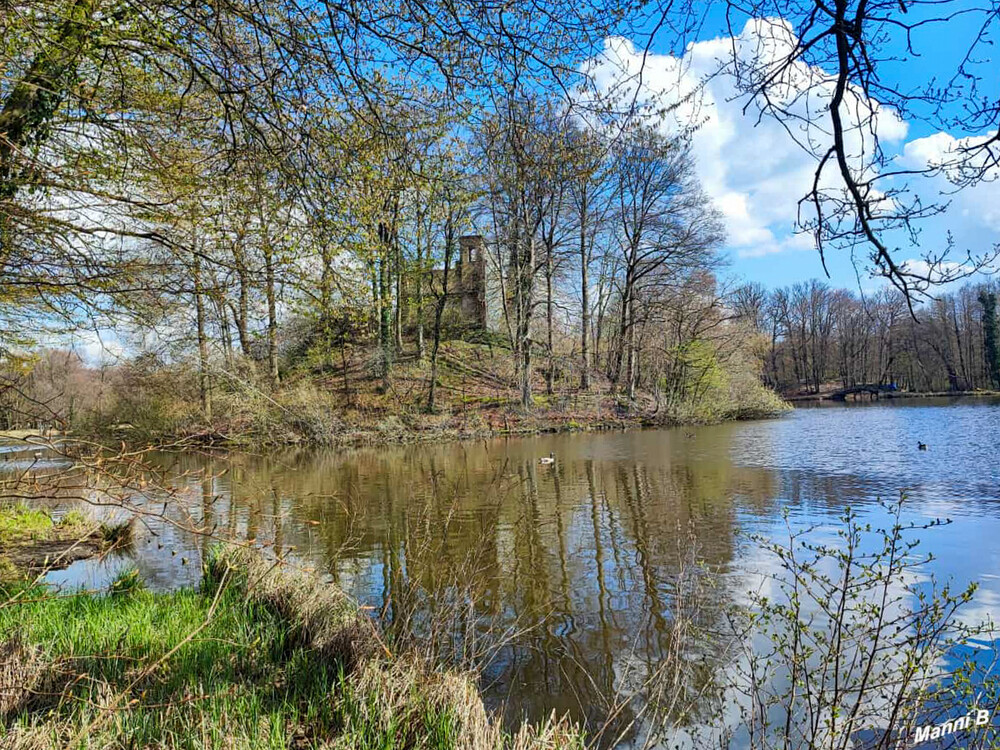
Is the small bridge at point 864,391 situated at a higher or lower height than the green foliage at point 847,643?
higher

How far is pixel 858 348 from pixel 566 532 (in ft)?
202

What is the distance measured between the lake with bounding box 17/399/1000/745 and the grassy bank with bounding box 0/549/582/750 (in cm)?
58

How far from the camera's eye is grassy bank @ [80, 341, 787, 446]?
61.8 ft

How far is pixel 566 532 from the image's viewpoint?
8656 mm

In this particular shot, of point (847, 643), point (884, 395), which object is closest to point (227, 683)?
point (847, 643)

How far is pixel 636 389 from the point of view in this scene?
30547mm

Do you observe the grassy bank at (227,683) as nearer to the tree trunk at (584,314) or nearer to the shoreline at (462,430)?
the shoreline at (462,430)

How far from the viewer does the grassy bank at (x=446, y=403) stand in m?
18.8

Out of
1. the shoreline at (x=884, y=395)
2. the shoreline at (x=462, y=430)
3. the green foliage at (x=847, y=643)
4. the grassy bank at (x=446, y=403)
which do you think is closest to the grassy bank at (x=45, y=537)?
the green foliage at (x=847, y=643)

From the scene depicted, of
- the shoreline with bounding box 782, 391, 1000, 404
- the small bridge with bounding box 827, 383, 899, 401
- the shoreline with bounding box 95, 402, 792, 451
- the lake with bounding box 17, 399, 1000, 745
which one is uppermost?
the small bridge with bounding box 827, 383, 899, 401

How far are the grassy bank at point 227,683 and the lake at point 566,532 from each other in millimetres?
583

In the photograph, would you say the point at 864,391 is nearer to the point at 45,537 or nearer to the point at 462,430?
the point at 462,430

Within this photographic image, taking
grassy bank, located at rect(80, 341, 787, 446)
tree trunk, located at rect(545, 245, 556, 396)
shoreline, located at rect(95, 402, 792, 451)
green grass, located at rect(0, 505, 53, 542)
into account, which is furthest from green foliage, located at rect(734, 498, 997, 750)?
tree trunk, located at rect(545, 245, 556, 396)

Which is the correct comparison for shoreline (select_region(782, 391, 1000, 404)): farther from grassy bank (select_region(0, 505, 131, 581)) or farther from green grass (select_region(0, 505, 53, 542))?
green grass (select_region(0, 505, 53, 542))
